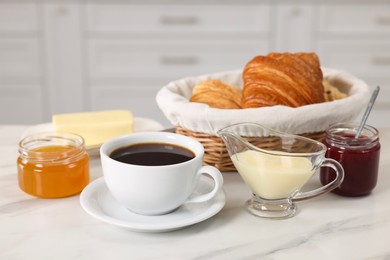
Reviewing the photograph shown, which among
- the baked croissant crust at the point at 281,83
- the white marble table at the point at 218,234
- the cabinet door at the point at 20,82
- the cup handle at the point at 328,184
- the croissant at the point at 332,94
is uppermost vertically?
the baked croissant crust at the point at 281,83

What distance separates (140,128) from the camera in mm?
1415

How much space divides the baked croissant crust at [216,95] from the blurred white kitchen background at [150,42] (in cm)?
155

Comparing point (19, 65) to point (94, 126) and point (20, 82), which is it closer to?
point (20, 82)

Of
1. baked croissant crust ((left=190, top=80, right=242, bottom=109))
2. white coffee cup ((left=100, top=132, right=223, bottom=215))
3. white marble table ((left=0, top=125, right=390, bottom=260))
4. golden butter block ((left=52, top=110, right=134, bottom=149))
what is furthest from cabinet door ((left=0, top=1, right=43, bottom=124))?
white coffee cup ((left=100, top=132, right=223, bottom=215))

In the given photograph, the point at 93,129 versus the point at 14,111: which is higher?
the point at 93,129

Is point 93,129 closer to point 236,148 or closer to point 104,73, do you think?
point 236,148

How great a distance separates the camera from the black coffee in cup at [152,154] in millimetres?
1003

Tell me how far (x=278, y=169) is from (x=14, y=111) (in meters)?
2.22

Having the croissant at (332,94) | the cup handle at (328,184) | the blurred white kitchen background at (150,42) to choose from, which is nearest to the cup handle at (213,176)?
the cup handle at (328,184)

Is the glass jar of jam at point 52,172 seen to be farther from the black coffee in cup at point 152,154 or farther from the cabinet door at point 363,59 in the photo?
the cabinet door at point 363,59

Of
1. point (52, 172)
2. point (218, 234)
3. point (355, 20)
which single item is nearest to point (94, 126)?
point (52, 172)

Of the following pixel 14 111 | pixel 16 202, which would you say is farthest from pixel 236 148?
pixel 14 111

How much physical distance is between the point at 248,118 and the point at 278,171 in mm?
173

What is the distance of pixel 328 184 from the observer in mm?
1039
